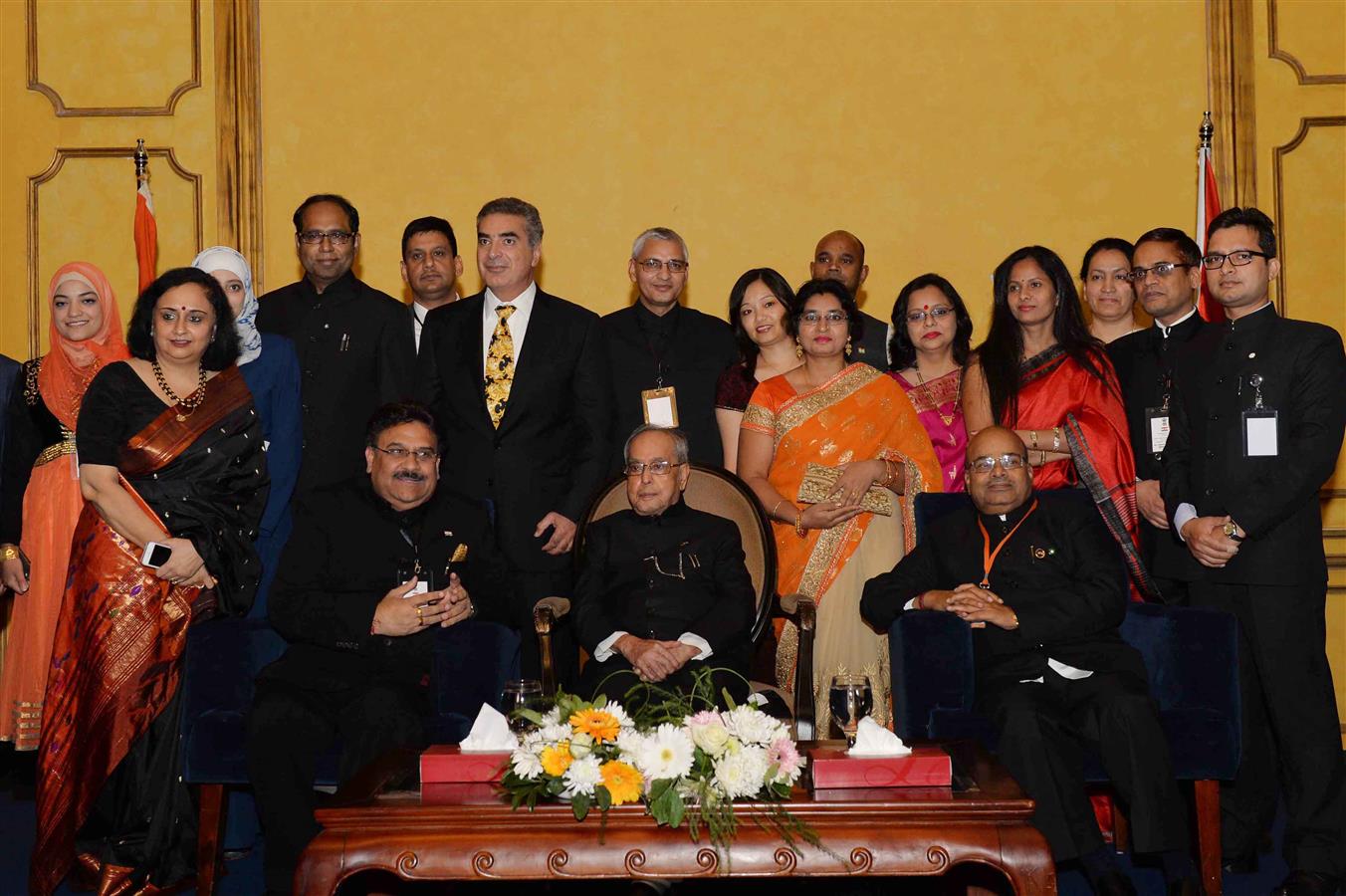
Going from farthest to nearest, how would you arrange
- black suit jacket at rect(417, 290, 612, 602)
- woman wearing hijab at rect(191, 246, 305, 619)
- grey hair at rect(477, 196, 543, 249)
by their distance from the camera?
grey hair at rect(477, 196, 543, 249) → black suit jacket at rect(417, 290, 612, 602) → woman wearing hijab at rect(191, 246, 305, 619)

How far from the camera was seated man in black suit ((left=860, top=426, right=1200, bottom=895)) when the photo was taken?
3.55 m

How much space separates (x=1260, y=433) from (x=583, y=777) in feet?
7.74

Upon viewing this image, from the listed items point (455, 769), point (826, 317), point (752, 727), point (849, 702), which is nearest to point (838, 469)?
point (826, 317)

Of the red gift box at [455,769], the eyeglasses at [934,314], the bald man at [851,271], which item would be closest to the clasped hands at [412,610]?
the red gift box at [455,769]

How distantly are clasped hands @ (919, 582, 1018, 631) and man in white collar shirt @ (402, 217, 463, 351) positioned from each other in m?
2.22

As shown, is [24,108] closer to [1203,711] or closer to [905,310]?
[905,310]

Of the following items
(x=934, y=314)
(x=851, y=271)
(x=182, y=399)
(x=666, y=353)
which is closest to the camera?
(x=182, y=399)

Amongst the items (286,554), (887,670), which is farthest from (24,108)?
(887,670)

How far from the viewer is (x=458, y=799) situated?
2850 millimetres

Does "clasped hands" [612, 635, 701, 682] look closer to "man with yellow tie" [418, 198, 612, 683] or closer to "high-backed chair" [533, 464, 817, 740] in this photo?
"high-backed chair" [533, 464, 817, 740]

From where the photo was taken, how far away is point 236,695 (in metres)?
3.88

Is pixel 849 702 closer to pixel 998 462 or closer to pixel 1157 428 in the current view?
pixel 998 462

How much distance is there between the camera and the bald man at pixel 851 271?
17.3ft

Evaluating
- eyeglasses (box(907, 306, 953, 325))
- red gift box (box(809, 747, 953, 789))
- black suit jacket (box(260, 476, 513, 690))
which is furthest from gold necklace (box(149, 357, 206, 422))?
eyeglasses (box(907, 306, 953, 325))
